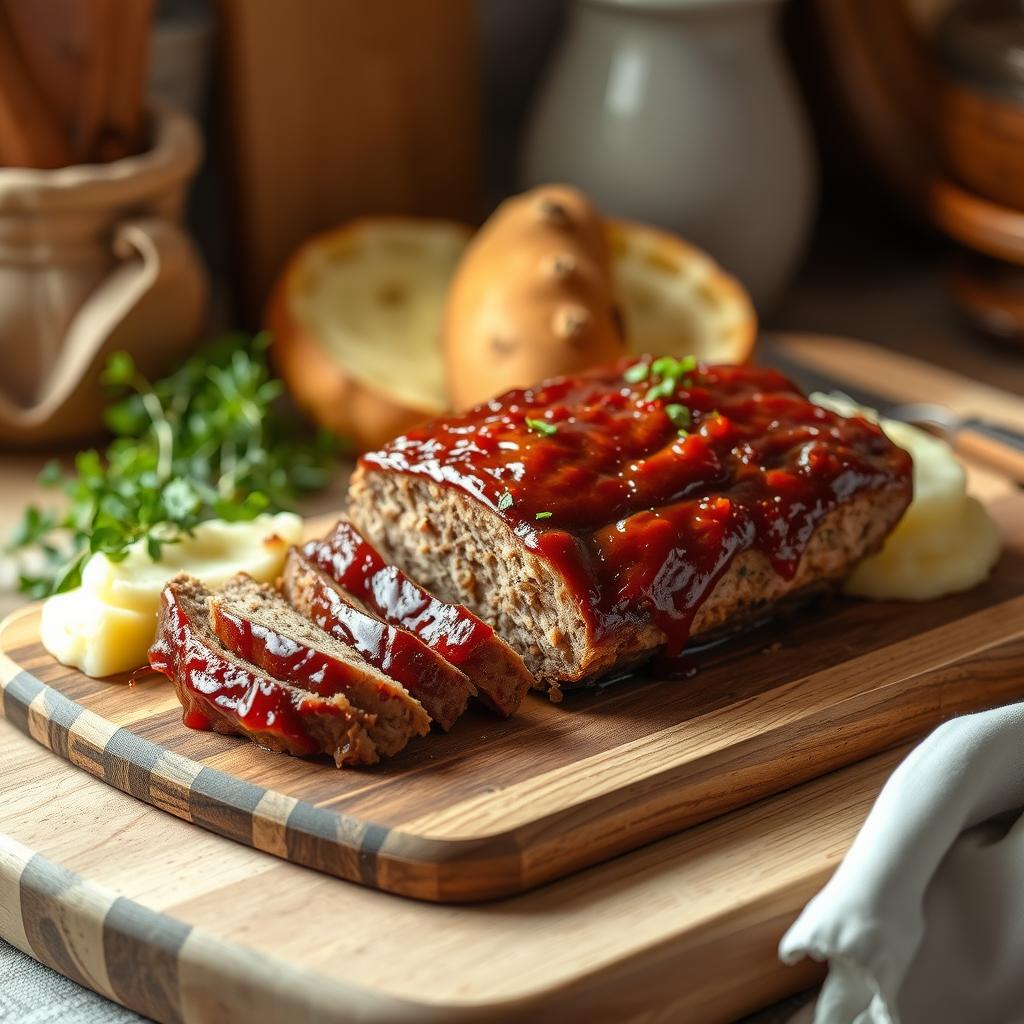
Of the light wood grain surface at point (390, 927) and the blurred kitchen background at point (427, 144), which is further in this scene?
the blurred kitchen background at point (427, 144)

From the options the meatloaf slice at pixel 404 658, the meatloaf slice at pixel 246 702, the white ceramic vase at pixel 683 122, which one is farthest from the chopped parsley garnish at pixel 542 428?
the white ceramic vase at pixel 683 122

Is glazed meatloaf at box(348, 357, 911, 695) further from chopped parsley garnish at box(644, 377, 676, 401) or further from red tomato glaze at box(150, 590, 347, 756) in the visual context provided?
red tomato glaze at box(150, 590, 347, 756)

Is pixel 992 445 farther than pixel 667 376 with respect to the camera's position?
Yes

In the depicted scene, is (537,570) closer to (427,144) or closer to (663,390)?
(663,390)

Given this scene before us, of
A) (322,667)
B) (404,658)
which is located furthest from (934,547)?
(322,667)

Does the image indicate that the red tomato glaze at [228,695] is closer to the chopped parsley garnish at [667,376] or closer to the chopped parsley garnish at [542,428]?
the chopped parsley garnish at [542,428]

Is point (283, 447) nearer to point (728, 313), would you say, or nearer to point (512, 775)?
point (728, 313)

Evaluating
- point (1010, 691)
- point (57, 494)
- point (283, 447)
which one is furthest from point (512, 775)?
point (57, 494)
